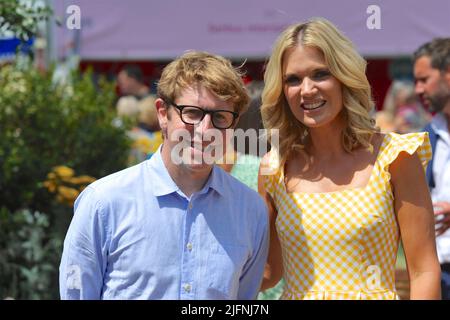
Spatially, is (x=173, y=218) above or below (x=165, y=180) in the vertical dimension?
below

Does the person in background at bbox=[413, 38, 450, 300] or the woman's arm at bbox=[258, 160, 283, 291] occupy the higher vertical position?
the person in background at bbox=[413, 38, 450, 300]

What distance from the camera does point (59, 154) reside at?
240 inches

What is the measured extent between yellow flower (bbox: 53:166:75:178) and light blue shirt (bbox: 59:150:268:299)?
3045 mm

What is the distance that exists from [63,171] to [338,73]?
3.17 meters

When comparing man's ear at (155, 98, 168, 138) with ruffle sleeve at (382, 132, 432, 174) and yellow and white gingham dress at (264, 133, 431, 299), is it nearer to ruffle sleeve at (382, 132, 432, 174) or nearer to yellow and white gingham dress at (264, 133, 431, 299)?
yellow and white gingham dress at (264, 133, 431, 299)

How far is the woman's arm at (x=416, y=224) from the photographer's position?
9.23 feet

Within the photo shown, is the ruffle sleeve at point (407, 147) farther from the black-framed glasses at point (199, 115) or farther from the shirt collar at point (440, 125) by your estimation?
the shirt collar at point (440, 125)

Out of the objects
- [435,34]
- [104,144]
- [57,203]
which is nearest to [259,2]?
[435,34]

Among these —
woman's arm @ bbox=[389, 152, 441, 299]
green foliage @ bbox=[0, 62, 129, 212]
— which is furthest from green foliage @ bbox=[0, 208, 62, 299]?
woman's arm @ bbox=[389, 152, 441, 299]

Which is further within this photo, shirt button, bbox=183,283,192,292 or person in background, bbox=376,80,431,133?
person in background, bbox=376,80,431,133

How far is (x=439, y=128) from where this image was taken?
14.7 feet

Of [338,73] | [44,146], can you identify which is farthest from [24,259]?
[338,73]

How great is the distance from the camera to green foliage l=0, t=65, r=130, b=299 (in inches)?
215

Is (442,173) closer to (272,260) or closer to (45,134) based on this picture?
(272,260)
